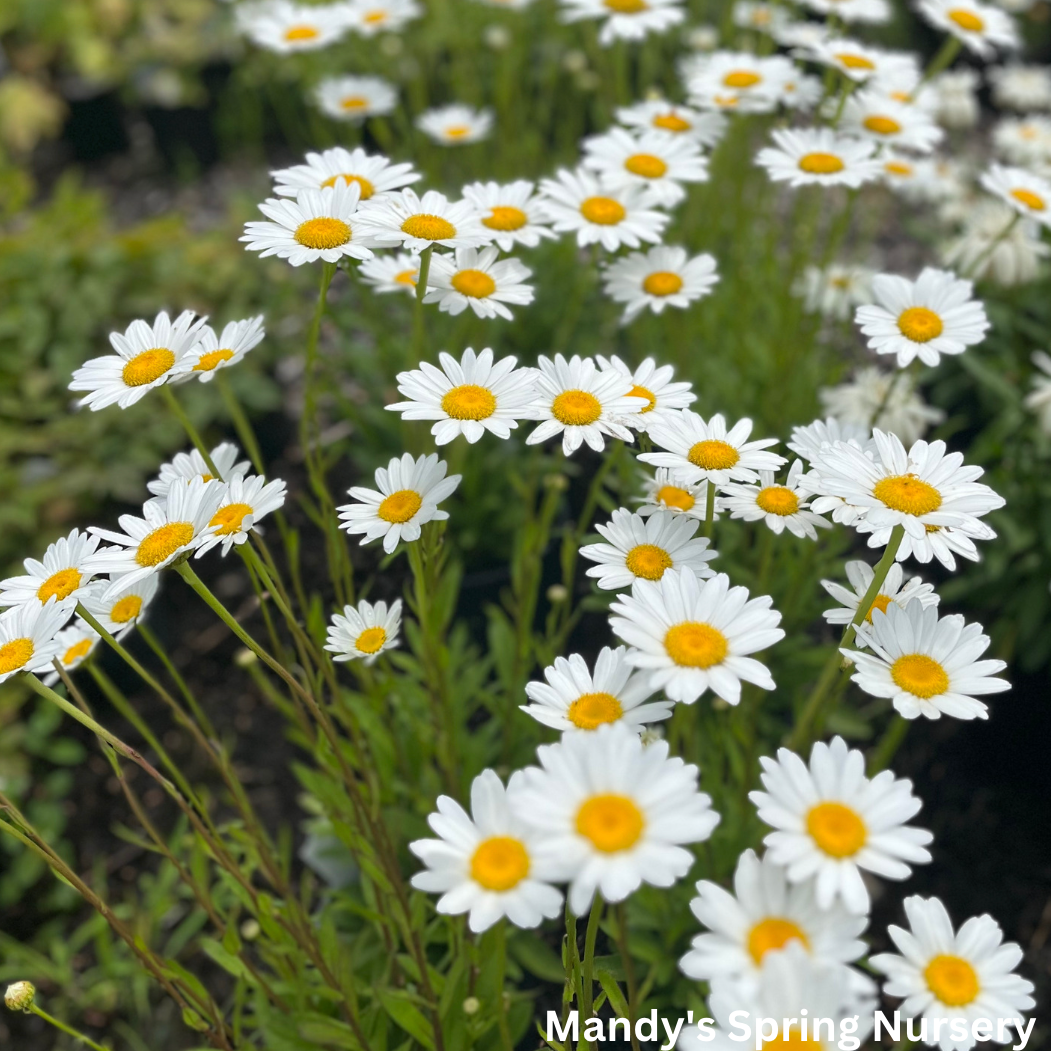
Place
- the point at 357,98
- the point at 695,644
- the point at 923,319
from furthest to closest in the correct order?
the point at 357,98, the point at 923,319, the point at 695,644

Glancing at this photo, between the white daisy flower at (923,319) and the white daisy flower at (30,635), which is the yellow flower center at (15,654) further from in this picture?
the white daisy flower at (923,319)

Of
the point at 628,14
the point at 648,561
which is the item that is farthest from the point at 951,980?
the point at 628,14

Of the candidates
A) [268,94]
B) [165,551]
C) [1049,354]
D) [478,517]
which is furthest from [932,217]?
[165,551]

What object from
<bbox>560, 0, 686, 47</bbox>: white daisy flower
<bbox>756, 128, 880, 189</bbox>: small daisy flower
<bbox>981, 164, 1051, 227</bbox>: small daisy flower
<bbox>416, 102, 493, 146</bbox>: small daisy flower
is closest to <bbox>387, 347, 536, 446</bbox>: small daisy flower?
<bbox>756, 128, 880, 189</bbox>: small daisy flower

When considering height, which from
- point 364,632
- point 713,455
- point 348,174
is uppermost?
point 348,174

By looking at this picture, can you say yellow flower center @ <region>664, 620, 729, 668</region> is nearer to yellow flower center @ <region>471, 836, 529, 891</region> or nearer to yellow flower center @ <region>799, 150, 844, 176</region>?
yellow flower center @ <region>471, 836, 529, 891</region>

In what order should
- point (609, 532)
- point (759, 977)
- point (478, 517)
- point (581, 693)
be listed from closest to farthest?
point (759, 977), point (581, 693), point (609, 532), point (478, 517)

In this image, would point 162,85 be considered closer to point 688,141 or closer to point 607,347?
point 607,347

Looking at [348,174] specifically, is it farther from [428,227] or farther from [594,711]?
[594,711]
